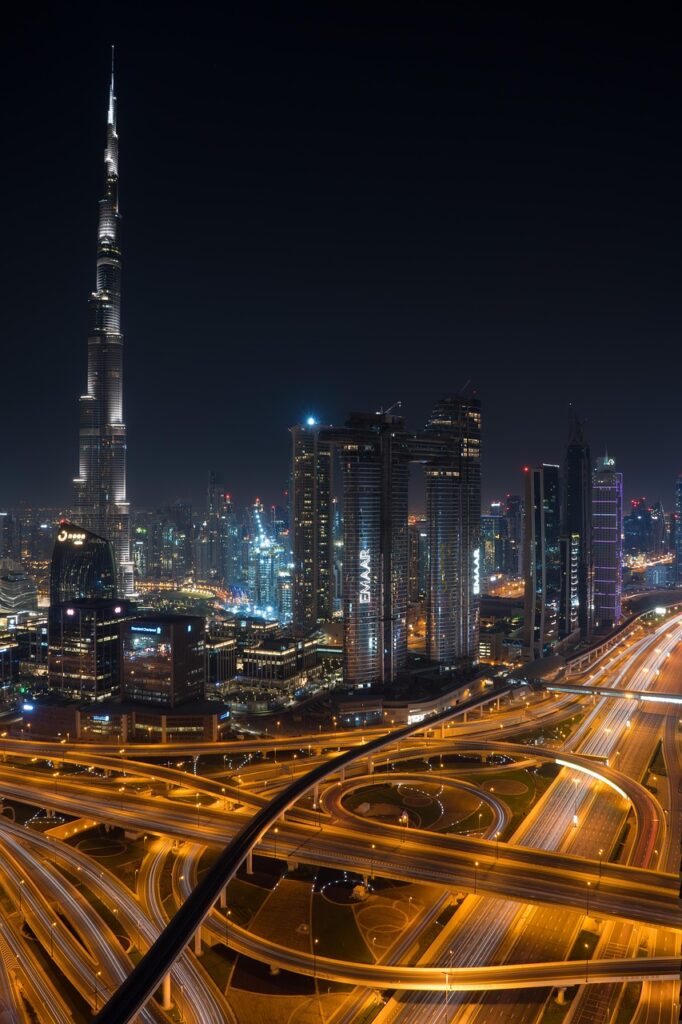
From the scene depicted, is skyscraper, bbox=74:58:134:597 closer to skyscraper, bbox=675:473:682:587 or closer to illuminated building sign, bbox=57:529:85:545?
illuminated building sign, bbox=57:529:85:545

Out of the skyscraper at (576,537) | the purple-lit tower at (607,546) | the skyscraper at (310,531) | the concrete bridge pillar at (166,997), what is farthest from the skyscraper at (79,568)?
the purple-lit tower at (607,546)

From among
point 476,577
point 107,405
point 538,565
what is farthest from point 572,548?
point 107,405

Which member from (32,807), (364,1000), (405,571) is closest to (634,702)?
(405,571)

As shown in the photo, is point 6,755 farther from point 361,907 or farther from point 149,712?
point 361,907

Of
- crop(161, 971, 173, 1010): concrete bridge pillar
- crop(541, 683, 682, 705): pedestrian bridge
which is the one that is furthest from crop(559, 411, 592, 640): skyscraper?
crop(161, 971, 173, 1010): concrete bridge pillar

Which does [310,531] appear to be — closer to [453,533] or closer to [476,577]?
[453,533]
